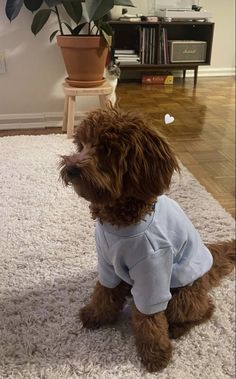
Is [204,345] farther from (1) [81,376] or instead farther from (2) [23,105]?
(2) [23,105]

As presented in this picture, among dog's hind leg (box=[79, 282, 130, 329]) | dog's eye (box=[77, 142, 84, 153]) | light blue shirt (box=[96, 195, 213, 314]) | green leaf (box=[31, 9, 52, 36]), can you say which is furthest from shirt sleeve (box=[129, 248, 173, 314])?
green leaf (box=[31, 9, 52, 36])

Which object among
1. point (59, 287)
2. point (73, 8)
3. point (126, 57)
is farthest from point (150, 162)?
point (59, 287)

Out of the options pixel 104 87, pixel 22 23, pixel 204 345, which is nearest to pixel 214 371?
pixel 204 345

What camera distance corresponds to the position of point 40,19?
0.68 m

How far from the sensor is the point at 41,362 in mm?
784

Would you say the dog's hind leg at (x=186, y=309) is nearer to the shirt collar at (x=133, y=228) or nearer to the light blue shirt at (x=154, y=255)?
the light blue shirt at (x=154, y=255)

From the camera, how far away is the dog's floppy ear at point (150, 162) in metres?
0.62

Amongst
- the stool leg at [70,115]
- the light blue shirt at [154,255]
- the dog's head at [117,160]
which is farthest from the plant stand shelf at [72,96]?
the light blue shirt at [154,255]

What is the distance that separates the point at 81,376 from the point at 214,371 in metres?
0.26

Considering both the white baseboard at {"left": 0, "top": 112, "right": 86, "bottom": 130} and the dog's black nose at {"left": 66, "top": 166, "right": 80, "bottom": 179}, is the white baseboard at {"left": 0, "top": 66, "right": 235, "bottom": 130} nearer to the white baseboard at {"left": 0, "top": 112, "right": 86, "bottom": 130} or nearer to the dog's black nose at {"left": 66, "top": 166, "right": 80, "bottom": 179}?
the white baseboard at {"left": 0, "top": 112, "right": 86, "bottom": 130}

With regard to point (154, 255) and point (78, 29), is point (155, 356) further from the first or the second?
point (78, 29)

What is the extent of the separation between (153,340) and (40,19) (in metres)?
0.63

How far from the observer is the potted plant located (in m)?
0.60

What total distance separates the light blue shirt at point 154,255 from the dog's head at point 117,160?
9 cm
